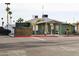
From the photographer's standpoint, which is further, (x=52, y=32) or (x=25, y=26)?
(x=52, y=32)

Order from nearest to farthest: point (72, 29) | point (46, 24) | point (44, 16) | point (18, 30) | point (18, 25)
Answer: point (18, 30)
point (18, 25)
point (46, 24)
point (72, 29)
point (44, 16)

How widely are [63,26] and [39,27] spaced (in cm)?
576

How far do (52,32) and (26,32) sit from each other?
19186 mm

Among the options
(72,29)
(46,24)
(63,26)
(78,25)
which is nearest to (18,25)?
(46,24)

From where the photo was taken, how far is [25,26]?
6381cm

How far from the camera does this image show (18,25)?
2485 inches

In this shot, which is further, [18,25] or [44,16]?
[44,16]

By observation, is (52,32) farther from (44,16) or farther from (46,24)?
(44,16)

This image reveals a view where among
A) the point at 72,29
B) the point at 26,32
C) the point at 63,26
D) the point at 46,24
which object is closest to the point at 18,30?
the point at 26,32

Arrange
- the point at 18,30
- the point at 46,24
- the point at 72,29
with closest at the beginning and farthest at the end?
the point at 18,30, the point at 46,24, the point at 72,29

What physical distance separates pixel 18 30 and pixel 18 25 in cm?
409

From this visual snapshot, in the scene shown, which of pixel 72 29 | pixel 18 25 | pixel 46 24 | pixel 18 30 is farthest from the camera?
pixel 72 29

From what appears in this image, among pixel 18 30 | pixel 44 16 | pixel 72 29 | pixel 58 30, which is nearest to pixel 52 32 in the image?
pixel 58 30

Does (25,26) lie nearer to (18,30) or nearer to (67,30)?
(18,30)
